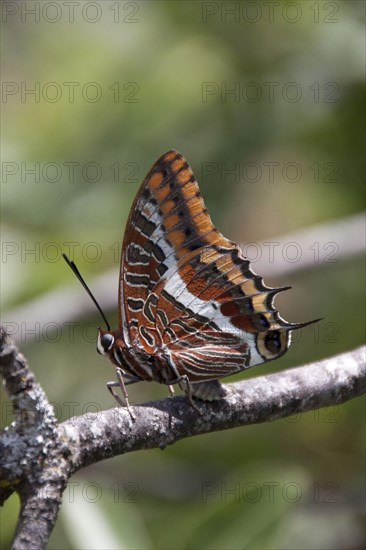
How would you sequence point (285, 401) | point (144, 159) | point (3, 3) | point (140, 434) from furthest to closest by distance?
point (3, 3) → point (144, 159) → point (285, 401) → point (140, 434)

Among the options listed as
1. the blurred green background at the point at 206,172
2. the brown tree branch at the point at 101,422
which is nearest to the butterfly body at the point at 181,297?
the brown tree branch at the point at 101,422

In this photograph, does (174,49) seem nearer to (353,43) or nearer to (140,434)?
(353,43)

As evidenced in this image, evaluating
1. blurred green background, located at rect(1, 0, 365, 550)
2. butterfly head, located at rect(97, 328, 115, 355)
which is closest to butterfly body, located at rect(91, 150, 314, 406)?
butterfly head, located at rect(97, 328, 115, 355)

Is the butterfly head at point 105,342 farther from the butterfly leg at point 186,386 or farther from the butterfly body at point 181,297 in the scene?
the butterfly leg at point 186,386

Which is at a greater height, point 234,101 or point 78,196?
point 234,101

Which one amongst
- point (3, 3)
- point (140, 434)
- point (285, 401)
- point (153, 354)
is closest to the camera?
point (140, 434)

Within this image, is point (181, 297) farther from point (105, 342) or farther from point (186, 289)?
point (105, 342)

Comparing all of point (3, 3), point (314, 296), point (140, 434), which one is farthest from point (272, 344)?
point (3, 3)
